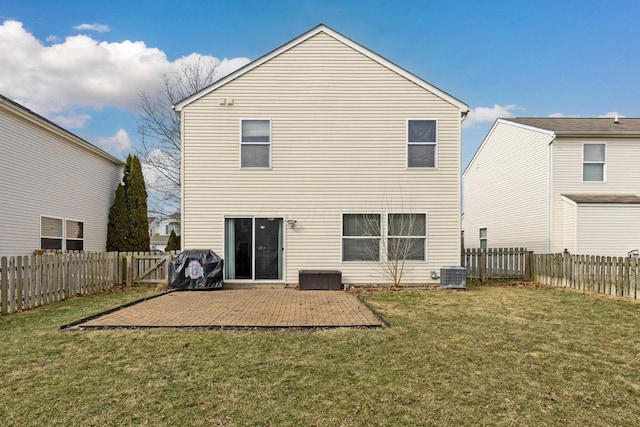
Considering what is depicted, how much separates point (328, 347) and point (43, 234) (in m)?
14.5

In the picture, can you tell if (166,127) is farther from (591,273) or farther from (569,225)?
(591,273)

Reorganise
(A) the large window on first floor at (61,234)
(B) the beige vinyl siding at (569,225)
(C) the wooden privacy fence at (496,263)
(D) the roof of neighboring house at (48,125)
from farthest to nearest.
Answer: (A) the large window on first floor at (61,234), (B) the beige vinyl siding at (569,225), (C) the wooden privacy fence at (496,263), (D) the roof of neighboring house at (48,125)

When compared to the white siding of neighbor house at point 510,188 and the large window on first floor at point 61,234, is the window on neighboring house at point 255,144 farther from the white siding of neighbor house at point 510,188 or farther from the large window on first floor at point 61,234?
the white siding of neighbor house at point 510,188

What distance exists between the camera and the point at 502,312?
27.1ft

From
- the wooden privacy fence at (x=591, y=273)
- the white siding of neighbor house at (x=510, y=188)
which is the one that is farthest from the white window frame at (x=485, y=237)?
the wooden privacy fence at (x=591, y=273)

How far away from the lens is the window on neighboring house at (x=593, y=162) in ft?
50.8

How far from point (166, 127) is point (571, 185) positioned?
2198cm

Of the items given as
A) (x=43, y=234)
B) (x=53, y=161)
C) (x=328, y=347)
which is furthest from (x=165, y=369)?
(x=53, y=161)

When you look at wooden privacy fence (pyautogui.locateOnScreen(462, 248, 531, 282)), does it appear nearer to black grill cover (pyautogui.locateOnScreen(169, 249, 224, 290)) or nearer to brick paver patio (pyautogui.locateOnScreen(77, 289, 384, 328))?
brick paver patio (pyautogui.locateOnScreen(77, 289, 384, 328))

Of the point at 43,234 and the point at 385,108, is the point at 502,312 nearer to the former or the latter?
the point at 385,108

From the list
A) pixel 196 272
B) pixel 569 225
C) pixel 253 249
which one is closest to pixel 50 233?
pixel 196 272

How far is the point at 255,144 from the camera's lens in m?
12.5

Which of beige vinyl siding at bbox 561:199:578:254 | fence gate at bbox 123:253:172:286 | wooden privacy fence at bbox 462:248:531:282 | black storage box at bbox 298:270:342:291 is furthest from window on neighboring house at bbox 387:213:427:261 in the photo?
fence gate at bbox 123:253:172:286

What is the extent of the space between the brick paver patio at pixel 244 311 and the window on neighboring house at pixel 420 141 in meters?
4.94
